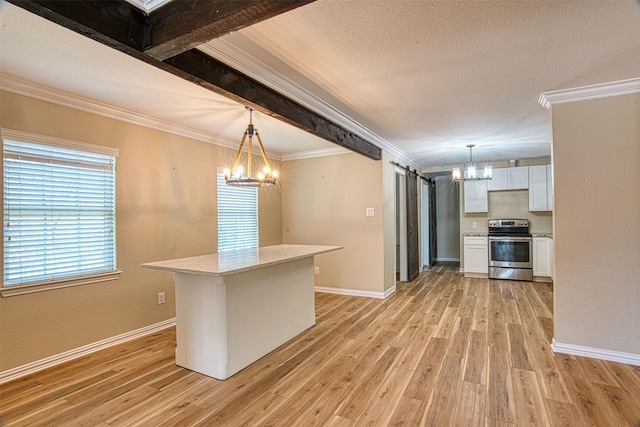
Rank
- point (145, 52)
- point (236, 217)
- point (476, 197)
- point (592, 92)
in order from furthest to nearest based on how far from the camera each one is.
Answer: point (476, 197) < point (236, 217) < point (592, 92) < point (145, 52)

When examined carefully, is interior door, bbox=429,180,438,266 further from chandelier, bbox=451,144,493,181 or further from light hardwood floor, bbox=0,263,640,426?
light hardwood floor, bbox=0,263,640,426

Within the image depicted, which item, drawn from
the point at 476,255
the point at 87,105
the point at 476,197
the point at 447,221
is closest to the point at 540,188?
the point at 476,197

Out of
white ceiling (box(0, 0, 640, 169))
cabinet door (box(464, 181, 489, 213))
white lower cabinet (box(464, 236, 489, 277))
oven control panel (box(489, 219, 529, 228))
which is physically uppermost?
white ceiling (box(0, 0, 640, 169))

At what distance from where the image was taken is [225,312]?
2.61 meters

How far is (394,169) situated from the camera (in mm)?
5664

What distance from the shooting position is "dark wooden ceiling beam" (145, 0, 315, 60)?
138 cm

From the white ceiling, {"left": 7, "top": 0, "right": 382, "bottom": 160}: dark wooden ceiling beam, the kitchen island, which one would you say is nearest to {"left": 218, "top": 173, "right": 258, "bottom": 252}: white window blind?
the white ceiling

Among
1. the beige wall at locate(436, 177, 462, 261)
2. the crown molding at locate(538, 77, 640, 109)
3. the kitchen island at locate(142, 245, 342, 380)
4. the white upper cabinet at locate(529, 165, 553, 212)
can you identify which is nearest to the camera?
the kitchen island at locate(142, 245, 342, 380)

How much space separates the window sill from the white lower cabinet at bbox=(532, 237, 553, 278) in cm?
661

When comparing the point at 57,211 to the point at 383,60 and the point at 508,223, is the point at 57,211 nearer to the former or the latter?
the point at 383,60

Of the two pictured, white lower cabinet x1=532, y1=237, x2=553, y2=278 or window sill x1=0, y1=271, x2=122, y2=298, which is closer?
window sill x1=0, y1=271, x2=122, y2=298

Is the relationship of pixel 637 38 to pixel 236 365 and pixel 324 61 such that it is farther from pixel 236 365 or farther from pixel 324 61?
pixel 236 365

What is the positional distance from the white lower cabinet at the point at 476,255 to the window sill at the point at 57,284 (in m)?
6.04

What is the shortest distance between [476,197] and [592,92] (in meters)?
3.94
